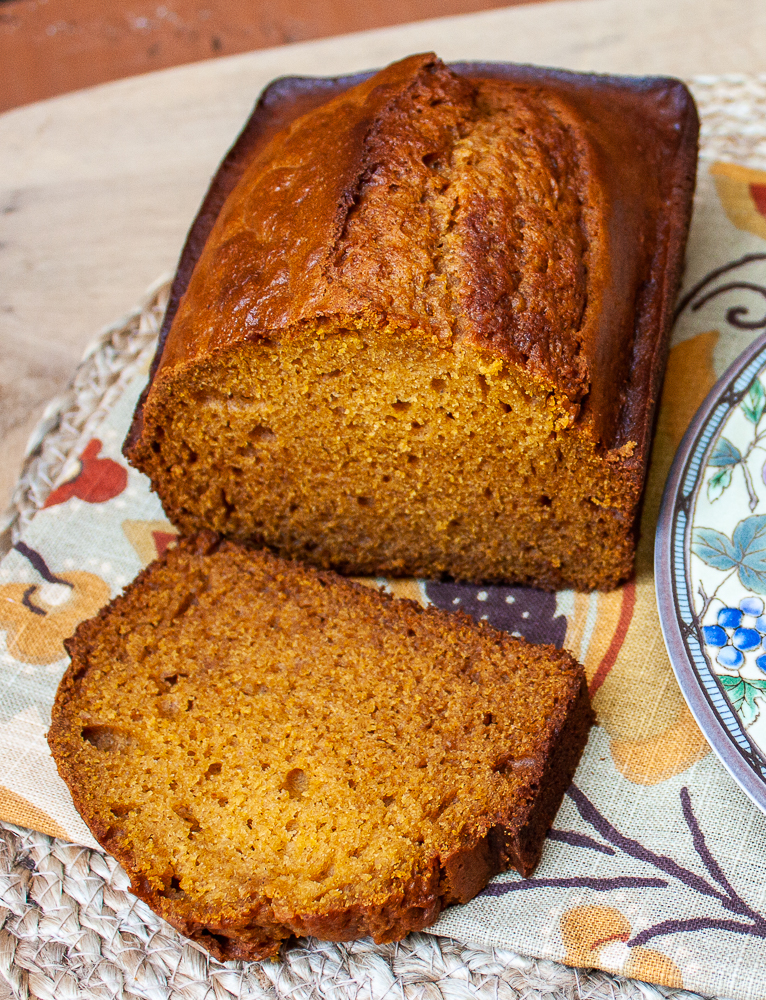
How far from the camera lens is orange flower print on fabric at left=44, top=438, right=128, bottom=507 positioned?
119 inches

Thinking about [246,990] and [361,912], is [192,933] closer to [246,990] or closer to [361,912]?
[246,990]

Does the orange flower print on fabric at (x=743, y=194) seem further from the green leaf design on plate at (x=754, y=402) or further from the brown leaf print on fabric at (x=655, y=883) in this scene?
the brown leaf print on fabric at (x=655, y=883)

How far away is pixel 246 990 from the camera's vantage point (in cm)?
218

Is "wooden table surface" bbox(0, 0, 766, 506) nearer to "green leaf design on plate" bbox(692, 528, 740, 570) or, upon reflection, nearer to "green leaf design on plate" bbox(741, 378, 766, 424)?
"green leaf design on plate" bbox(741, 378, 766, 424)

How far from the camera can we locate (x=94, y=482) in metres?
3.05

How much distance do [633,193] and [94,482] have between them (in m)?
1.74

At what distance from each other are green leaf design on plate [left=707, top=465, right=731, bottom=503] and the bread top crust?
23cm

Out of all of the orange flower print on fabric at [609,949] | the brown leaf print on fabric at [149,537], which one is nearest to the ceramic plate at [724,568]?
the orange flower print on fabric at [609,949]

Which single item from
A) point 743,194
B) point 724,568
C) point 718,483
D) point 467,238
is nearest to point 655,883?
point 724,568

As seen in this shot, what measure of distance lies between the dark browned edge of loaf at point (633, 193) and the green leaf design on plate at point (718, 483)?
0.19 meters

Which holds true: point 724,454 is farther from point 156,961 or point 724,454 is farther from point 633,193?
point 156,961

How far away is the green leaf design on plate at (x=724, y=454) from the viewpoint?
8.56ft

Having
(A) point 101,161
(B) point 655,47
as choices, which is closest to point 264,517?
(A) point 101,161

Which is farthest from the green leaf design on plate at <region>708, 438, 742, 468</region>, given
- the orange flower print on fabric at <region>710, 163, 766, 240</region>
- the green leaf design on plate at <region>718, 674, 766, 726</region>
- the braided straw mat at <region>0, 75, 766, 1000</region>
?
the orange flower print on fabric at <region>710, 163, 766, 240</region>
